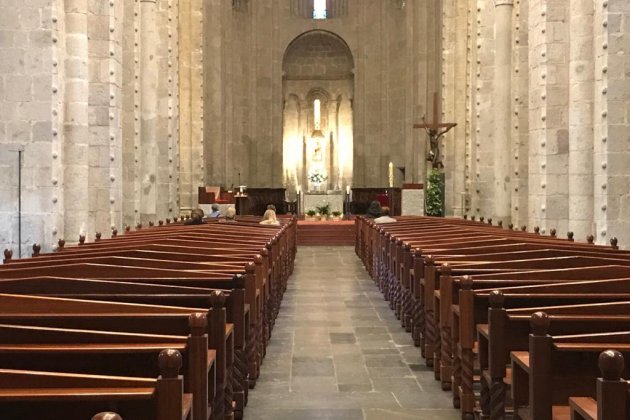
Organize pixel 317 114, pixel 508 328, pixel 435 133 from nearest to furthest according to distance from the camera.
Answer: pixel 508 328 < pixel 435 133 < pixel 317 114

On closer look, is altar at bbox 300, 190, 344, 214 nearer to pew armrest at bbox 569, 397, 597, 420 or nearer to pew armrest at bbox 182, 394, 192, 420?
pew armrest at bbox 182, 394, 192, 420

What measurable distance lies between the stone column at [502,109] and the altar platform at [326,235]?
7.03m

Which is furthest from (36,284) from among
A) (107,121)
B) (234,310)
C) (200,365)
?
(107,121)

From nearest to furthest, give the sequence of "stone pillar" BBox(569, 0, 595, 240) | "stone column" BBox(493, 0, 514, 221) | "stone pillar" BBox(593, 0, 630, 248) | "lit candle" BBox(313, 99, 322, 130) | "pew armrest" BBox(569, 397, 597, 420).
→ "pew armrest" BBox(569, 397, 597, 420) → "stone pillar" BBox(593, 0, 630, 248) → "stone pillar" BBox(569, 0, 595, 240) → "stone column" BBox(493, 0, 514, 221) → "lit candle" BBox(313, 99, 322, 130)

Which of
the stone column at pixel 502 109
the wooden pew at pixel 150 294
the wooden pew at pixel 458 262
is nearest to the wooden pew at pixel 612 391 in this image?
the wooden pew at pixel 458 262

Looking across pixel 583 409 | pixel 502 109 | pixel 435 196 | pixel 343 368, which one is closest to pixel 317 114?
pixel 435 196

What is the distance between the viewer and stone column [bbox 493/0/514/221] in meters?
15.4

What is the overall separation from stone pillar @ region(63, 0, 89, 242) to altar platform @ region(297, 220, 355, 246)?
479 inches

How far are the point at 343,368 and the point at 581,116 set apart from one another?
6044 mm

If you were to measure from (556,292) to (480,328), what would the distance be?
0.56m

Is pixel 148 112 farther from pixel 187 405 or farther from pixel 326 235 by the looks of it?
pixel 187 405

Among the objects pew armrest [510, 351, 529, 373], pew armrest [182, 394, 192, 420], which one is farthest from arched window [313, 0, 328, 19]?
pew armrest [182, 394, 192, 420]

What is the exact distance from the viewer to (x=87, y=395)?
96.3 inches

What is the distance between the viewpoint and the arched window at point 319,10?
3338cm
